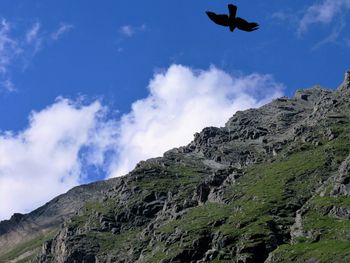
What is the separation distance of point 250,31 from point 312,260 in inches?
7300

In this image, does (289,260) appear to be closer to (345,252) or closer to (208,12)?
(345,252)

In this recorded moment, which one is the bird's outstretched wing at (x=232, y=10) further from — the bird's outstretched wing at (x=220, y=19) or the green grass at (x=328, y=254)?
the green grass at (x=328, y=254)

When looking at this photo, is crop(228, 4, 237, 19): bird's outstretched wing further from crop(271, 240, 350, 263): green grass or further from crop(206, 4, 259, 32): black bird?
crop(271, 240, 350, 263): green grass

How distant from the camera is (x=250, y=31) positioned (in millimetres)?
13531

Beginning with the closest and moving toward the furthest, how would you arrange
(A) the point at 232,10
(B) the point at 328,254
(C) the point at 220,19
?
1. (A) the point at 232,10
2. (C) the point at 220,19
3. (B) the point at 328,254

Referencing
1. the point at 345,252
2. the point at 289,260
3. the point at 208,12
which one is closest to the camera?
the point at 208,12

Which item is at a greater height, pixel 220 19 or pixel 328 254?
pixel 220 19

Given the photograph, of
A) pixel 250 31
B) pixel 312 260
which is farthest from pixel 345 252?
pixel 250 31

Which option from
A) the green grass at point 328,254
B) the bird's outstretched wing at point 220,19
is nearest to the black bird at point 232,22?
the bird's outstretched wing at point 220,19

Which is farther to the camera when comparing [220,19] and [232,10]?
[220,19]

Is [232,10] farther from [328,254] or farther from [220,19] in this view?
[328,254]

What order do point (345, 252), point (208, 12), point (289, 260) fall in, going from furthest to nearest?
1. point (289, 260)
2. point (345, 252)
3. point (208, 12)

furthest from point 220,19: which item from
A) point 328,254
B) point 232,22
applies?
point 328,254

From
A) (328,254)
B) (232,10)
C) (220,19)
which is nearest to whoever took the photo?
(232,10)
